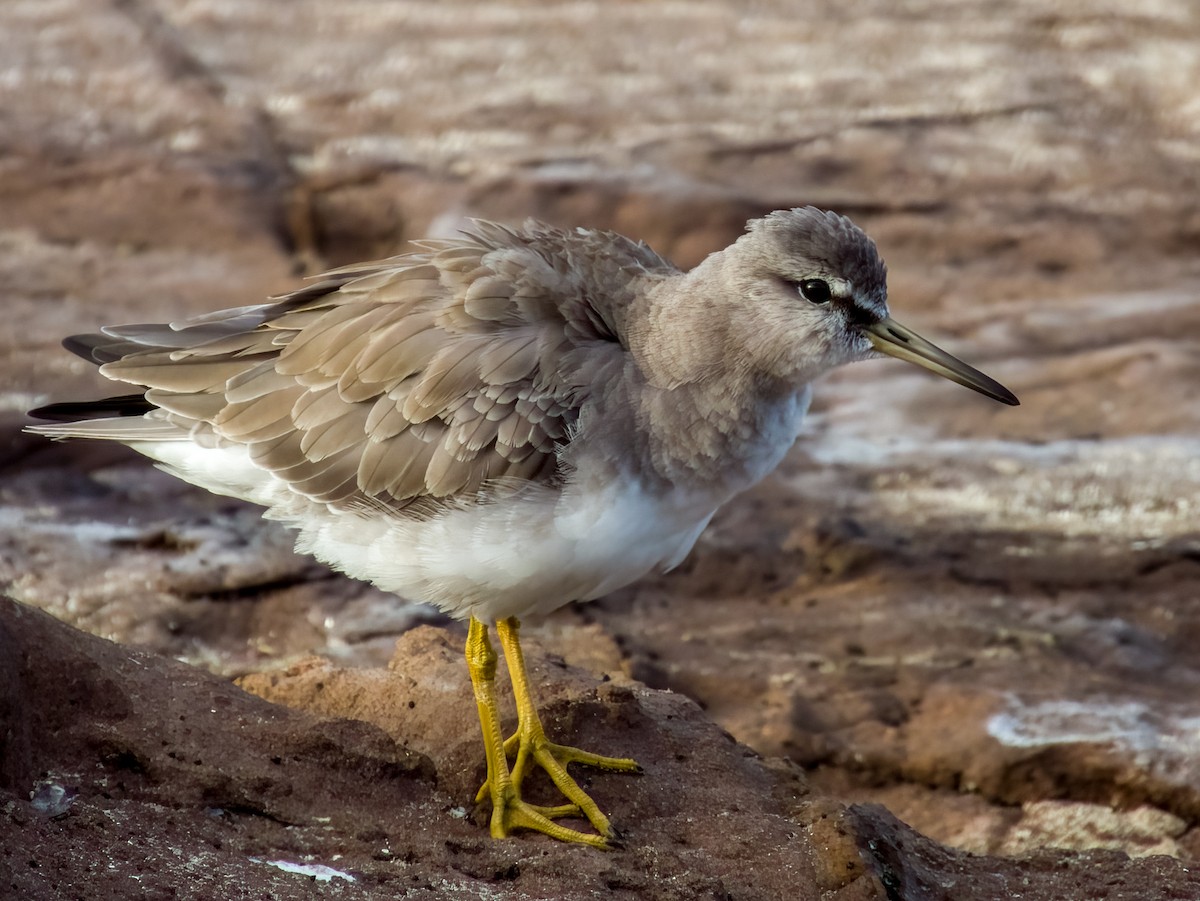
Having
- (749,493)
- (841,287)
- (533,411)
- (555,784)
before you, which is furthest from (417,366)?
(749,493)

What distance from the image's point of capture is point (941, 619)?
321 inches

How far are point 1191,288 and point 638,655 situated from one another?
254 inches

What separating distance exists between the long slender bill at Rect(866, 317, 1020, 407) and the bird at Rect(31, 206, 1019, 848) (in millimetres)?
11

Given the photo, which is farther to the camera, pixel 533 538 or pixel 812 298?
pixel 812 298

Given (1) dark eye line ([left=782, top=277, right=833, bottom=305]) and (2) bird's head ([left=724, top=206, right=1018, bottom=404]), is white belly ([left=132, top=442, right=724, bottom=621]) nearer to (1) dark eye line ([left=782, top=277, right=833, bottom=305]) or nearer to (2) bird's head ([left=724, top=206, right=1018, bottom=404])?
(2) bird's head ([left=724, top=206, right=1018, bottom=404])

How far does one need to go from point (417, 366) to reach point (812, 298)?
5.07ft

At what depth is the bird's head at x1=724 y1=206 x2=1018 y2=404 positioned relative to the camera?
550cm

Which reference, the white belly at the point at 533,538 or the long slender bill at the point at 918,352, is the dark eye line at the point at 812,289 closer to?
the long slender bill at the point at 918,352

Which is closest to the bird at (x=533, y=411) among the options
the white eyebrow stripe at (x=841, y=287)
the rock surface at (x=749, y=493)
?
the white eyebrow stripe at (x=841, y=287)

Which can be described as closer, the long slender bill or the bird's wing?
the bird's wing

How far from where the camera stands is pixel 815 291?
5.54 m

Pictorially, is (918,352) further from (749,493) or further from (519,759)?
(749,493)

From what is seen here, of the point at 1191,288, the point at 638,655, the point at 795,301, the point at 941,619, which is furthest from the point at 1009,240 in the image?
the point at 795,301

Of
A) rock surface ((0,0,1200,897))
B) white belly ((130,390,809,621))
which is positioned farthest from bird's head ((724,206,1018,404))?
rock surface ((0,0,1200,897))
